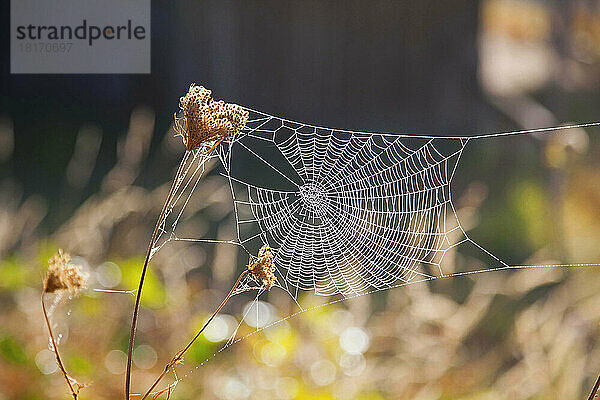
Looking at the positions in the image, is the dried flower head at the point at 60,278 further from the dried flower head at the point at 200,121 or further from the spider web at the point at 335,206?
the spider web at the point at 335,206

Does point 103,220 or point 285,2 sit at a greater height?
point 285,2

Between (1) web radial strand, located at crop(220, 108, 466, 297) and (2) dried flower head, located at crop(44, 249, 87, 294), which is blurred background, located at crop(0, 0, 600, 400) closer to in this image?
(1) web radial strand, located at crop(220, 108, 466, 297)

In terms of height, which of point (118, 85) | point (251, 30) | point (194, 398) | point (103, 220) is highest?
point (251, 30)

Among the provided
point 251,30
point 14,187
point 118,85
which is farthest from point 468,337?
point 14,187

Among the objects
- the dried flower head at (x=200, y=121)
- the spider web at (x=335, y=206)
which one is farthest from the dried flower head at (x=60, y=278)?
the spider web at (x=335, y=206)

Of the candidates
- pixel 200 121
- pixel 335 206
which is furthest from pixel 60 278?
pixel 335 206

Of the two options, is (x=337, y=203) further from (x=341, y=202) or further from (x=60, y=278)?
(x=60, y=278)

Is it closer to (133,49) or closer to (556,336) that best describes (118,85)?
(133,49)

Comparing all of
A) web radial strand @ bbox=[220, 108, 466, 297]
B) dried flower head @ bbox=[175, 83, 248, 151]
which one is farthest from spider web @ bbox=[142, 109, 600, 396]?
dried flower head @ bbox=[175, 83, 248, 151]
